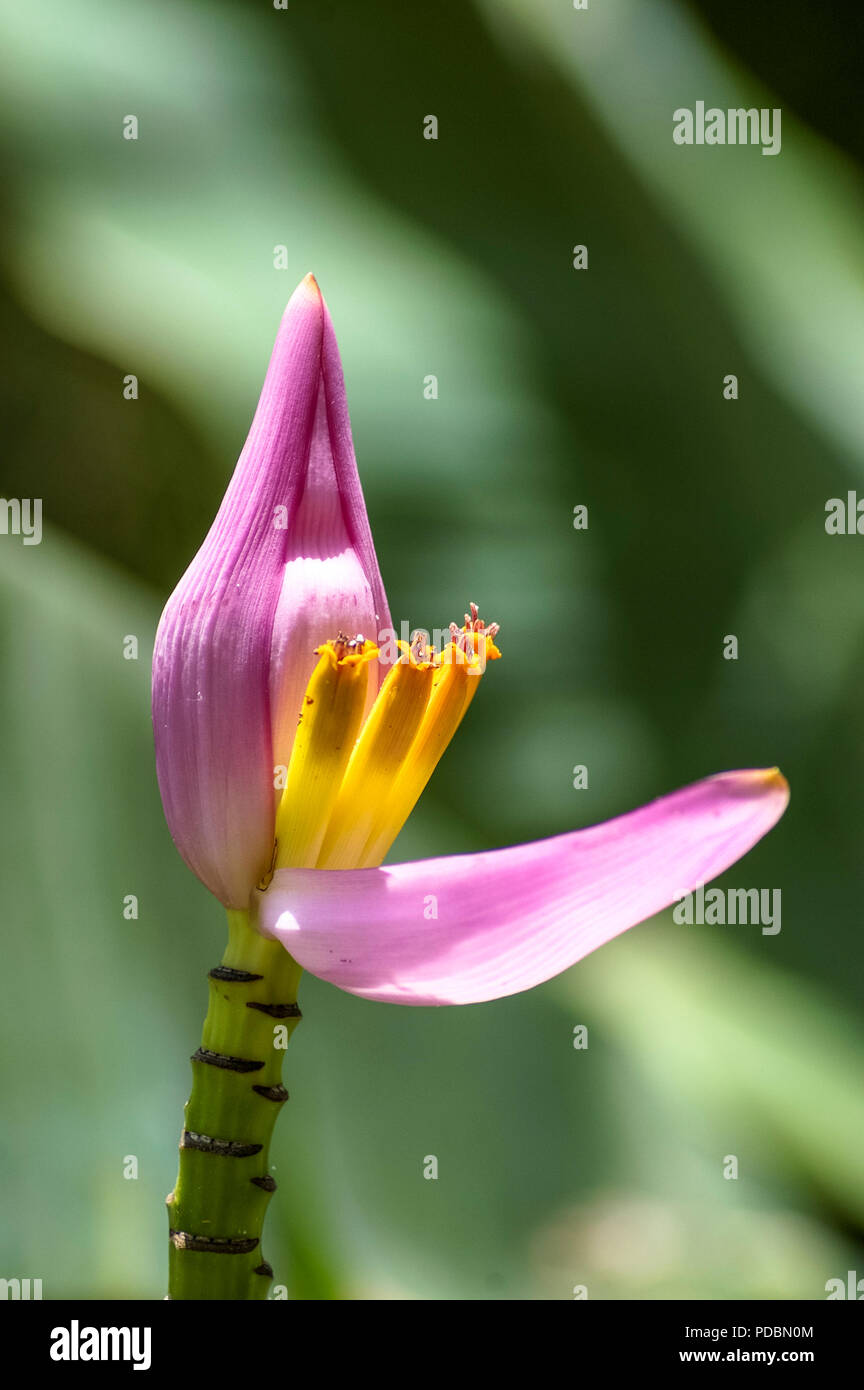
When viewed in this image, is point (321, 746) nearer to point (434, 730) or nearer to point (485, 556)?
point (434, 730)

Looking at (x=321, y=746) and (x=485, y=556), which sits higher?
(x=485, y=556)

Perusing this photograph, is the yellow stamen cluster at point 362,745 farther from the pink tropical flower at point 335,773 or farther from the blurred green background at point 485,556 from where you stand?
Answer: the blurred green background at point 485,556

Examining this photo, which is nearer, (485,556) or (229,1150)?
(229,1150)

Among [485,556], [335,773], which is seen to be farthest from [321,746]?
[485,556]

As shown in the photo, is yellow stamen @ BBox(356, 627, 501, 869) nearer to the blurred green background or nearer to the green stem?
the green stem

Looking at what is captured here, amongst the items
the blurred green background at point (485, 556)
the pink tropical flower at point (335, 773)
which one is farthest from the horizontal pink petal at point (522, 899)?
the blurred green background at point (485, 556)

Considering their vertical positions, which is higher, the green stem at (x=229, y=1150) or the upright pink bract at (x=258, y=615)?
the upright pink bract at (x=258, y=615)

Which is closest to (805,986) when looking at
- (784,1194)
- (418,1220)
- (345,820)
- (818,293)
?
(784,1194)
